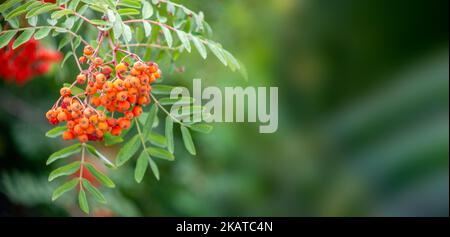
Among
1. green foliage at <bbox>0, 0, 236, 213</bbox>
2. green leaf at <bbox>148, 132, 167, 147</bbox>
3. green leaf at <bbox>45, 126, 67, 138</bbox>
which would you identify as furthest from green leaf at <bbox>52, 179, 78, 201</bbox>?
green leaf at <bbox>148, 132, 167, 147</bbox>

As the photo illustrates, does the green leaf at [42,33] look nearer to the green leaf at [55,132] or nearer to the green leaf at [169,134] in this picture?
the green leaf at [55,132]

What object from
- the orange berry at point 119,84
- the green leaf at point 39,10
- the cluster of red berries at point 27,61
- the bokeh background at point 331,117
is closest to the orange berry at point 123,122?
the orange berry at point 119,84

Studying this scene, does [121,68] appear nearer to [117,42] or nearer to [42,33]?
[117,42]

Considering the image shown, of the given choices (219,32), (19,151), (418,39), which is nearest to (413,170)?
(418,39)

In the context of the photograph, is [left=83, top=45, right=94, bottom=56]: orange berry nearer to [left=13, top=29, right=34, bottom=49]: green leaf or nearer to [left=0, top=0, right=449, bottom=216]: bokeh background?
[left=13, top=29, right=34, bottom=49]: green leaf

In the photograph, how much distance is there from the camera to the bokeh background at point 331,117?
2.96m

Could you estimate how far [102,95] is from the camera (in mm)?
1288

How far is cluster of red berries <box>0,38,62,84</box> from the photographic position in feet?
7.00

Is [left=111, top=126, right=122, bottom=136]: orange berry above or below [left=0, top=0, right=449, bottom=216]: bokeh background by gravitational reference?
below

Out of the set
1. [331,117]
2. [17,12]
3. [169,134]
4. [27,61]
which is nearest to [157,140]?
[169,134]

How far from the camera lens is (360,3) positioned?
3.16 m

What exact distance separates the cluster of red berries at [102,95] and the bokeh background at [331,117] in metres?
1.31

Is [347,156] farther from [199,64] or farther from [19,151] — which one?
[19,151]

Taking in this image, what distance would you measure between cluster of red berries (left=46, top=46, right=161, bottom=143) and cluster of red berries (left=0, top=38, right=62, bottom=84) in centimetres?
84
